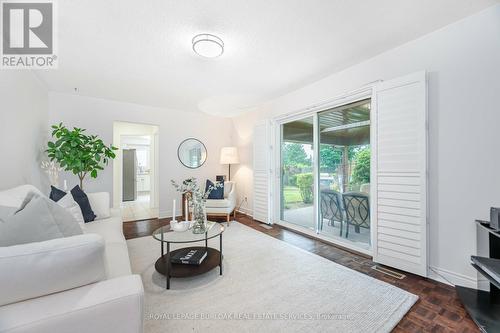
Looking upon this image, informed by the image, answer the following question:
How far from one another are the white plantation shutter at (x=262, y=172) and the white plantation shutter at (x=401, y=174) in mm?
1952

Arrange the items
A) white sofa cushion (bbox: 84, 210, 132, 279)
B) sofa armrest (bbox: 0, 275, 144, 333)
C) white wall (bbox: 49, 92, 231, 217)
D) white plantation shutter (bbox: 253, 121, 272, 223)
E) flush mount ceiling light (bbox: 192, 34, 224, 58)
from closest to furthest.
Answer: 1. sofa armrest (bbox: 0, 275, 144, 333)
2. white sofa cushion (bbox: 84, 210, 132, 279)
3. flush mount ceiling light (bbox: 192, 34, 224, 58)
4. white wall (bbox: 49, 92, 231, 217)
5. white plantation shutter (bbox: 253, 121, 272, 223)

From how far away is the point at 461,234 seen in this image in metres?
1.93

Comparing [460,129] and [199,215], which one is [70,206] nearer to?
[199,215]

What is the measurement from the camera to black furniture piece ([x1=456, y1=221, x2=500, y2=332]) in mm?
1416

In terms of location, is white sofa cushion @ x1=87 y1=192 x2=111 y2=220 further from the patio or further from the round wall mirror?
the patio

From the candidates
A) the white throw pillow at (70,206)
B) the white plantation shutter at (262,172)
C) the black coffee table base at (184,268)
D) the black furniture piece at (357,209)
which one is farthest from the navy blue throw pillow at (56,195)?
the black furniture piece at (357,209)

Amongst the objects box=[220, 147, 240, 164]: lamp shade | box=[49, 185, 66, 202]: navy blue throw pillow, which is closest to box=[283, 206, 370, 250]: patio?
box=[220, 147, 240, 164]: lamp shade

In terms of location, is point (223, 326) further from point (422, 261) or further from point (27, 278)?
point (422, 261)

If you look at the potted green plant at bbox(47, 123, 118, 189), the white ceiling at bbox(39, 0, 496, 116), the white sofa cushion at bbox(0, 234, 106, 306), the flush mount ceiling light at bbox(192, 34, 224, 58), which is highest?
the white ceiling at bbox(39, 0, 496, 116)

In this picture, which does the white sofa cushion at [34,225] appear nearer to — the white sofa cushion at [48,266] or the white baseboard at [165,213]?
the white sofa cushion at [48,266]

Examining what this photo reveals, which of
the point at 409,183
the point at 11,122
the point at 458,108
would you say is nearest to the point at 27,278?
the point at 11,122

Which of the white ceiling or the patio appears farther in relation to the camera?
the patio

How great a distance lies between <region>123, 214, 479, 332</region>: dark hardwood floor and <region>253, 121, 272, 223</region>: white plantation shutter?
0.98 metres

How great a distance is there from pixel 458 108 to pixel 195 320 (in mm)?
2885
